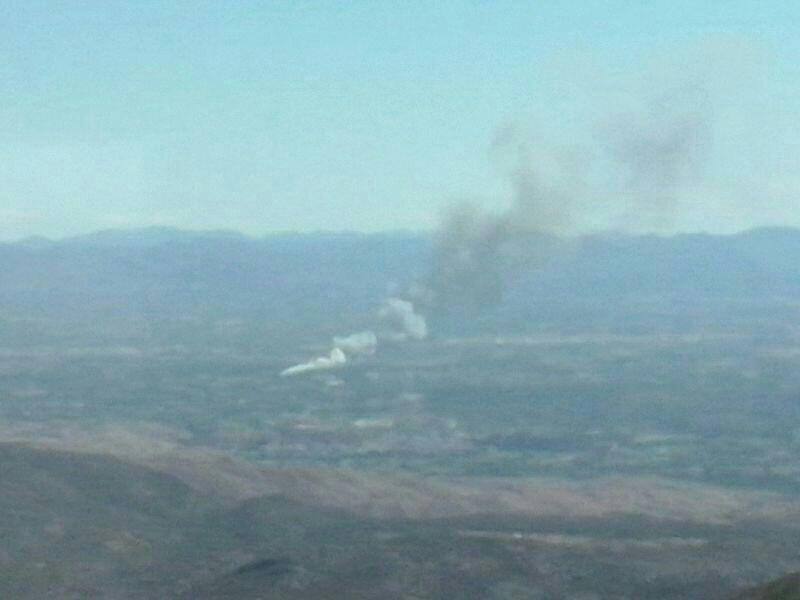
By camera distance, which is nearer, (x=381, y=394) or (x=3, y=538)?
(x=3, y=538)

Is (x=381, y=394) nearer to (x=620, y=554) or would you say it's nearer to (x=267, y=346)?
(x=267, y=346)

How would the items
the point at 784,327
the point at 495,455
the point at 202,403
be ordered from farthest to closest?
the point at 784,327, the point at 202,403, the point at 495,455

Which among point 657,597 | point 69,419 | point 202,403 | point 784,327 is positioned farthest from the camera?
point 784,327

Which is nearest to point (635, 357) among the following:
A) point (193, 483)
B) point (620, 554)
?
point (193, 483)

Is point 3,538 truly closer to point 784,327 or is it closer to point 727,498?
point 727,498

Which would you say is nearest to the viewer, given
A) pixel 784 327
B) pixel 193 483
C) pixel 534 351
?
pixel 193 483

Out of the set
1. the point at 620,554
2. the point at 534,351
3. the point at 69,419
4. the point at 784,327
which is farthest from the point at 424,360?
the point at 620,554
